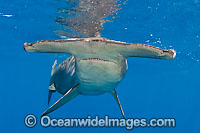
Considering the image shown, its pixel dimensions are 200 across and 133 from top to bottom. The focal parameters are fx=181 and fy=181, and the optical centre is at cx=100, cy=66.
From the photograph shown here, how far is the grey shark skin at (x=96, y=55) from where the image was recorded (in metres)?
3.13

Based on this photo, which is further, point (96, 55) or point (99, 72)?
point (99, 72)

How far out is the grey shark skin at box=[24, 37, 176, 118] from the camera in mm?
3135

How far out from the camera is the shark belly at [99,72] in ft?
13.3

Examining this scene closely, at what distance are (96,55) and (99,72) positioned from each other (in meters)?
0.74

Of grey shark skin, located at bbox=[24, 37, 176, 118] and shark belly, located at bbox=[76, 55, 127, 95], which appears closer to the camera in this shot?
grey shark skin, located at bbox=[24, 37, 176, 118]

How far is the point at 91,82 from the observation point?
4.94 m

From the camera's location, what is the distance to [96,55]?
3.72 m

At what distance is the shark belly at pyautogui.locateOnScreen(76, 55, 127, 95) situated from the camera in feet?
13.3

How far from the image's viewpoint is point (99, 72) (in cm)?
436

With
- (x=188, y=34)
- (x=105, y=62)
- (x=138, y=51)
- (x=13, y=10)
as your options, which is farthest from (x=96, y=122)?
(x=188, y=34)

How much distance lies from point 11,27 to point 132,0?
12305 millimetres

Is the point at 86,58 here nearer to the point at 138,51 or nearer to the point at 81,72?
the point at 81,72

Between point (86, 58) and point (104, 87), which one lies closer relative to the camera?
point (86, 58)

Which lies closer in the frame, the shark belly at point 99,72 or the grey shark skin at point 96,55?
the grey shark skin at point 96,55
